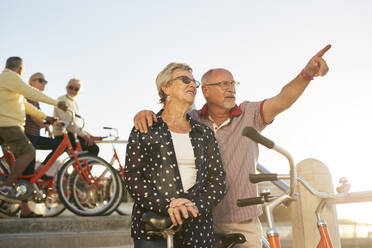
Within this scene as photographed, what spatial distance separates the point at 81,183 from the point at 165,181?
3.88 m

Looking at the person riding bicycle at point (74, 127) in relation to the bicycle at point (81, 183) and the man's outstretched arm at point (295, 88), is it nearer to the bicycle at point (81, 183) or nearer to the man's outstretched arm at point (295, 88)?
the bicycle at point (81, 183)

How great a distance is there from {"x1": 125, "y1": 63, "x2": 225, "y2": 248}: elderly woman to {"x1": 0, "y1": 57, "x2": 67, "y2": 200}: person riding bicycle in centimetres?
310

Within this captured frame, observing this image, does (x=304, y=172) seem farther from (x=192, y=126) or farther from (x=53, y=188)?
(x=53, y=188)

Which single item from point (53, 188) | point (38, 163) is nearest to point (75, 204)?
point (53, 188)

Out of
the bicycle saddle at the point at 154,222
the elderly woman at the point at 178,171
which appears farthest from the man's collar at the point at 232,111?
the bicycle saddle at the point at 154,222

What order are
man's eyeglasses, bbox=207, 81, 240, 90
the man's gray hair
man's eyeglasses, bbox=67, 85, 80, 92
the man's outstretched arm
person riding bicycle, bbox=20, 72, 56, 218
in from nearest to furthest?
the man's outstretched arm → man's eyeglasses, bbox=207, 81, 240, 90 → the man's gray hair → person riding bicycle, bbox=20, 72, 56, 218 → man's eyeglasses, bbox=67, 85, 80, 92

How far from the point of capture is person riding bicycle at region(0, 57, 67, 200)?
507cm

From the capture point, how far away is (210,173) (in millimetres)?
2406

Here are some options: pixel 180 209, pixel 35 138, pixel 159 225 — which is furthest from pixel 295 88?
pixel 35 138

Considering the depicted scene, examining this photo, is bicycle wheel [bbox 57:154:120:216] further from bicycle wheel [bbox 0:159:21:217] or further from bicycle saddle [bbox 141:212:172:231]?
bicycle saddle [bbox 141:212:172:231]

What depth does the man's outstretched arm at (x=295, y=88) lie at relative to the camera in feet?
8.14

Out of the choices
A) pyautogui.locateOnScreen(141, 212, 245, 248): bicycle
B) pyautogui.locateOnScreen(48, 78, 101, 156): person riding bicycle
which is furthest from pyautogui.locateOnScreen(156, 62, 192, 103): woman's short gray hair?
pyautogui.locateOnScreen(48, 78, 101, 156): person riding bicycle

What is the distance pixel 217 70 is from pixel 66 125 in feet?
10.8

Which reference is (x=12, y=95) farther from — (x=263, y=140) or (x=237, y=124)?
(x=263, y=140)
